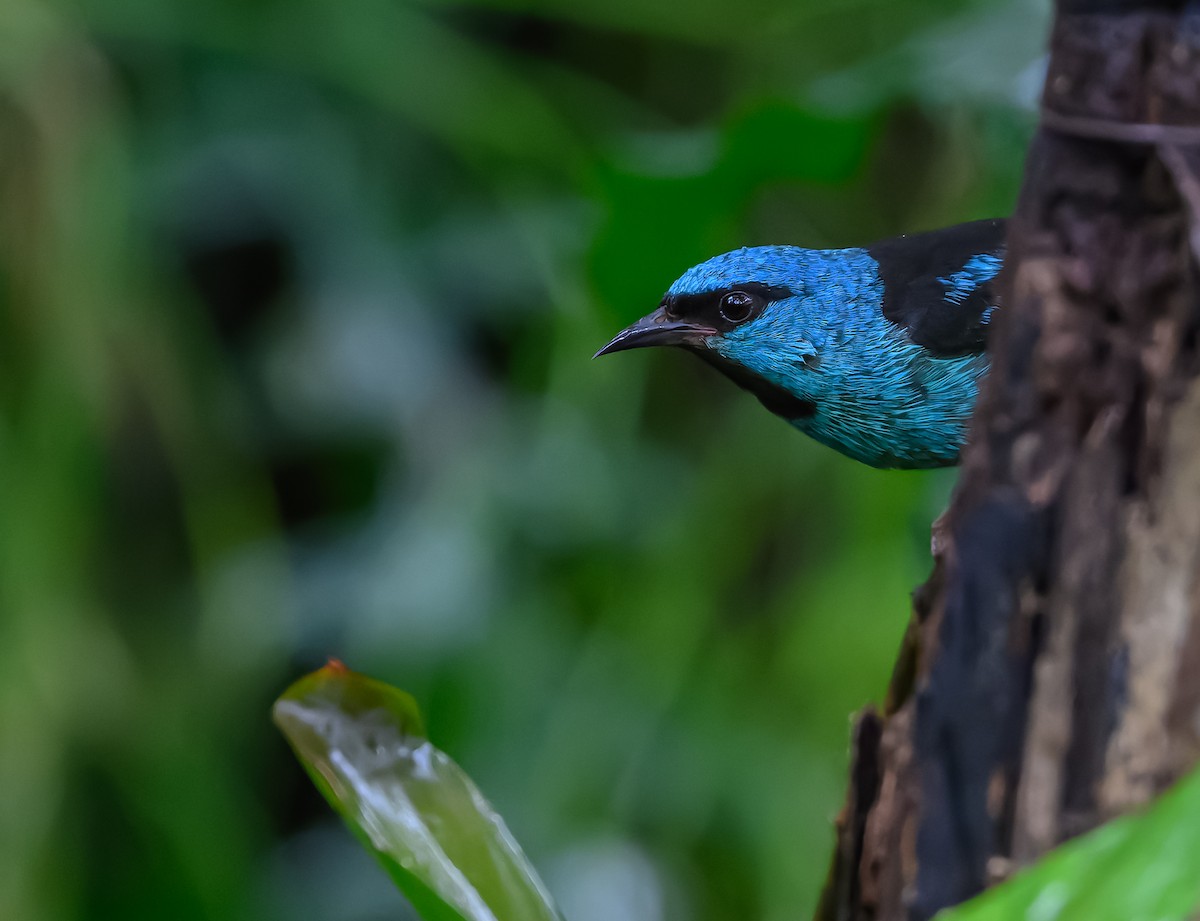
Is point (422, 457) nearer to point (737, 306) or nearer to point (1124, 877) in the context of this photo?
point (737, 306)

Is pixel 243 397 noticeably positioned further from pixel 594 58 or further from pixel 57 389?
pixel 594 58

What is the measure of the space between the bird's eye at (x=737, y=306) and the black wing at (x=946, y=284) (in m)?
0.26

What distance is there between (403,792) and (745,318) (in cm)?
152

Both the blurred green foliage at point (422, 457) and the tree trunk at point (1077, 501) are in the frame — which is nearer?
the tree trunk at point (1077, 501)

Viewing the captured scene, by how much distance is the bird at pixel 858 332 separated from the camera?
8.34ft

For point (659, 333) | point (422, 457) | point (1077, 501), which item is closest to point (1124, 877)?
point (1077, 501)

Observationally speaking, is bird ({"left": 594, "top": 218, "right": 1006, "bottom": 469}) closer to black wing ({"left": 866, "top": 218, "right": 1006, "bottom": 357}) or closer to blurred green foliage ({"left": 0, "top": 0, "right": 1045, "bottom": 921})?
black wing ({"left": 866, "top": 218, "right": 1006, "bottom": 357})

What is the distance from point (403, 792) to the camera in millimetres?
1376

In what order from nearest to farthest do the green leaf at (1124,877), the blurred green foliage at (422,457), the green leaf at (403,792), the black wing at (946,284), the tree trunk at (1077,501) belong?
1. the green leaf at (1124,877)
2. the tree trunk at (1077,501)
3. the green leaf at (403,792)
4. the black wing at (946,284)
5. the blurred green foliage at (422,457)

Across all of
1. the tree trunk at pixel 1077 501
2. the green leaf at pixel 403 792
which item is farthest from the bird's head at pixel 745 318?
the tree trunk at pixel 1077 501

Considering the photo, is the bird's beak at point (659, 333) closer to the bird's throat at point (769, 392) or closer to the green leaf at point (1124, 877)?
the bird's throat at point (769, 392)

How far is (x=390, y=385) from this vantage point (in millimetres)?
3338

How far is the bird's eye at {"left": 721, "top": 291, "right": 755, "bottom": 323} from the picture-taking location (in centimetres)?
267

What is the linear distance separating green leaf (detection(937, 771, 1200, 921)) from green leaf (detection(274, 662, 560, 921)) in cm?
55
